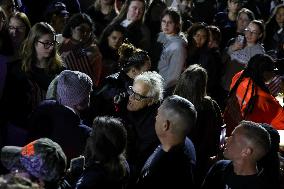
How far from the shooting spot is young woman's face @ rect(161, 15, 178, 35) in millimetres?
6311

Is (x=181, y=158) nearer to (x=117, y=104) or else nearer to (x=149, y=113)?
(x=149, y=113)

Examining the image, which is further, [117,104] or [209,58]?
[209,58]

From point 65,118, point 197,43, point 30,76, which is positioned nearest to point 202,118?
point 65,118

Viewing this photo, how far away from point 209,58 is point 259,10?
3.68 meters

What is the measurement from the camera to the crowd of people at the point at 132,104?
308 centimetres

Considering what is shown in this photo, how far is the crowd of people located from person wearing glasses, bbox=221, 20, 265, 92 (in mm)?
15

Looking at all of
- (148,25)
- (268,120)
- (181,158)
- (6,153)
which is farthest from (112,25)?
(6,153)

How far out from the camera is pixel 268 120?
4.83m

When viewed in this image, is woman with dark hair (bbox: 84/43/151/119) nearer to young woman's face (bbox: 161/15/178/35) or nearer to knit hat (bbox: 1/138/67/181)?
young woman's face (bbox: 161/15/178/35)

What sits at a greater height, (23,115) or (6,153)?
(6,153)

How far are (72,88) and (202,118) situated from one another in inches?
47.2

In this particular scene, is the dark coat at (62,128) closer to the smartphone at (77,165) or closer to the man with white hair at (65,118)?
the man with white hair at (65,118)

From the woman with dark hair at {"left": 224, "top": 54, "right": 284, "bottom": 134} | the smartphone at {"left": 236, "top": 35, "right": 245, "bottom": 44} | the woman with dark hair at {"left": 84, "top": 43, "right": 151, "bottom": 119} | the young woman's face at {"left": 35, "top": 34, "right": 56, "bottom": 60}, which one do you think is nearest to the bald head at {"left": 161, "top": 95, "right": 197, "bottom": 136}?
the woman with dark hair at {"left": 84, "top": 43, "right": 151, "bottom": 119}

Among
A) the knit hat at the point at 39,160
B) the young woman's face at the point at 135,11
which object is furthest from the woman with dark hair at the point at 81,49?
the knit hat at the point at 39,160
